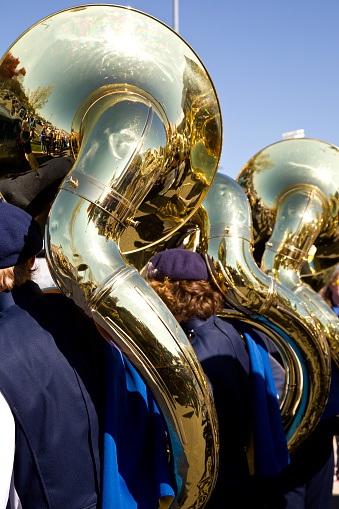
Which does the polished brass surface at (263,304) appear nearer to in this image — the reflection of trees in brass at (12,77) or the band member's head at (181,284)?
the band member's head at (181,284)

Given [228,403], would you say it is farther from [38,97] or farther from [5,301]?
[38,97]

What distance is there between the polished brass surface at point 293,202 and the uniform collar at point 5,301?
1903 mm

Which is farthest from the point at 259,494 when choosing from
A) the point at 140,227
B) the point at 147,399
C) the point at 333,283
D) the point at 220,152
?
the point at 333,283

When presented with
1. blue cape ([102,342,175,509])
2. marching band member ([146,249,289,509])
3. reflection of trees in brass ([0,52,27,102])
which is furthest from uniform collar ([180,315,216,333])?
reflection of trees in brass ([0,52,27,102])

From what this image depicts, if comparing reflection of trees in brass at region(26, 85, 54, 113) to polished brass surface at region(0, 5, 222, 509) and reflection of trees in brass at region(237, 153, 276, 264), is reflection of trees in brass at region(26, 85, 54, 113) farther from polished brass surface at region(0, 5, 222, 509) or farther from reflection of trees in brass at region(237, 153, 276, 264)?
reflection of trees in brass at region(237, 153, 276, 264)

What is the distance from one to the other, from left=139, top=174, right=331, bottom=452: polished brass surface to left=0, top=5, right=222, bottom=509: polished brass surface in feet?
2.25

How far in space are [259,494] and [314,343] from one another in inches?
31.3

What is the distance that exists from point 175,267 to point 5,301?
36.6 inches

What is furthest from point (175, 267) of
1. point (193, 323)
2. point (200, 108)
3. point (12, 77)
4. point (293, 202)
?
point (293, 202)

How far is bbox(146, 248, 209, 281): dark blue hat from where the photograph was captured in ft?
6.58

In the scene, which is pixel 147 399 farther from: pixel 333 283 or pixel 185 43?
pixel 333 283

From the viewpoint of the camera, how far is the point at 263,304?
2.27 metres

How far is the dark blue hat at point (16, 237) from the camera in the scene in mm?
1165

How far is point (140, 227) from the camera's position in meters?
1.66
